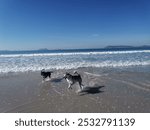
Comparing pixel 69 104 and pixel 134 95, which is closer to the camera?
pixel 69 104

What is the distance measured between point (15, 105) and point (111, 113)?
12.4 ft

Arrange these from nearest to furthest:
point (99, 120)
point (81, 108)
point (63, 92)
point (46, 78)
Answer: point (99, 120), point (81, 108), point (63, 92), point (46, 78)

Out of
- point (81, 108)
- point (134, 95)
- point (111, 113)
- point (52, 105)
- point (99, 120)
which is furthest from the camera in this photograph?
point (134, 95)

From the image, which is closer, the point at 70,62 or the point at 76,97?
the point at 76,97

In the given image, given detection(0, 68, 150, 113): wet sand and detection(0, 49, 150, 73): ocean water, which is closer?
detection(0, 68, 150, 113): wet sand

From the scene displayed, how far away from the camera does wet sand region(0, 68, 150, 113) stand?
6730 millimetres

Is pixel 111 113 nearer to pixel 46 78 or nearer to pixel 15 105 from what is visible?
pixel 15 105

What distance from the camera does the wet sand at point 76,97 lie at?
6730 millimetres

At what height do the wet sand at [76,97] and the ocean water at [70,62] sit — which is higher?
the ocean water at [70,62]

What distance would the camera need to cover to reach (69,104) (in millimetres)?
7211

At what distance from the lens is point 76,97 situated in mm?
8164

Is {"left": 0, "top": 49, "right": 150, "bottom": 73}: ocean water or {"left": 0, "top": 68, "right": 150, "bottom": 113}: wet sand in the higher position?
{"left": 0, "top": 49, "right": 150, "bottom": 73}: ocean water

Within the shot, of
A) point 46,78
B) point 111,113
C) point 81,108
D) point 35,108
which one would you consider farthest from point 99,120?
point 46,78

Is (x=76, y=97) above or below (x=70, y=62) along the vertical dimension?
below
